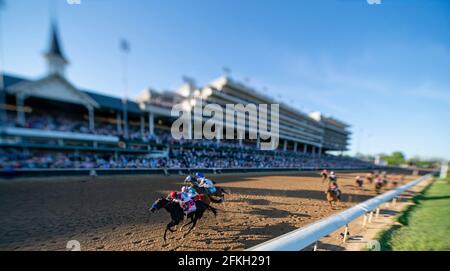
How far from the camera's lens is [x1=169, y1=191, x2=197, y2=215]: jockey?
3.08m

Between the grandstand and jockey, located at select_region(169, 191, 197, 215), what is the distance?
135 centimetres

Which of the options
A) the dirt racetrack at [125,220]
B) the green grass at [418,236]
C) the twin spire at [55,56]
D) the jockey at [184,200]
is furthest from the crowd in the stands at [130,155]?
the green grass at [418,236]

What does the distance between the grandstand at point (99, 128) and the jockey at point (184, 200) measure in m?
1.35

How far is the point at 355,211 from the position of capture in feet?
11.8

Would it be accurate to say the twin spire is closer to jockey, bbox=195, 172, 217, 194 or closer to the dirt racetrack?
the dirt racetrack

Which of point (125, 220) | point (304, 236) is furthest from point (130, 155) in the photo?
point (304, 236)

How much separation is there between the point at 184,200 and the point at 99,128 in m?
9.37

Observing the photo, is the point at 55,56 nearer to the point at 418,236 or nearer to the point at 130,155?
the point at 418,236

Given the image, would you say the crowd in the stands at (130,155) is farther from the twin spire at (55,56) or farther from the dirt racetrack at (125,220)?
the twin spire at (55,56)

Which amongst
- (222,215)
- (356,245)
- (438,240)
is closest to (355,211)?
(356,245)

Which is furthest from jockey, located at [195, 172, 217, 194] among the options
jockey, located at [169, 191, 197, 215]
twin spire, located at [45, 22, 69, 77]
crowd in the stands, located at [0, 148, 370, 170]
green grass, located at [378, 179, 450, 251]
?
green grass, located at [378, 179, 450, 251]

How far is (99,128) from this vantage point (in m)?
9.30

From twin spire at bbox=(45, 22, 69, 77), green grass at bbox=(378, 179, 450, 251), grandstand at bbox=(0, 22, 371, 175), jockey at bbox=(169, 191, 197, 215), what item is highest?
twin spire at bbox=(45, 22, 69, 77)
